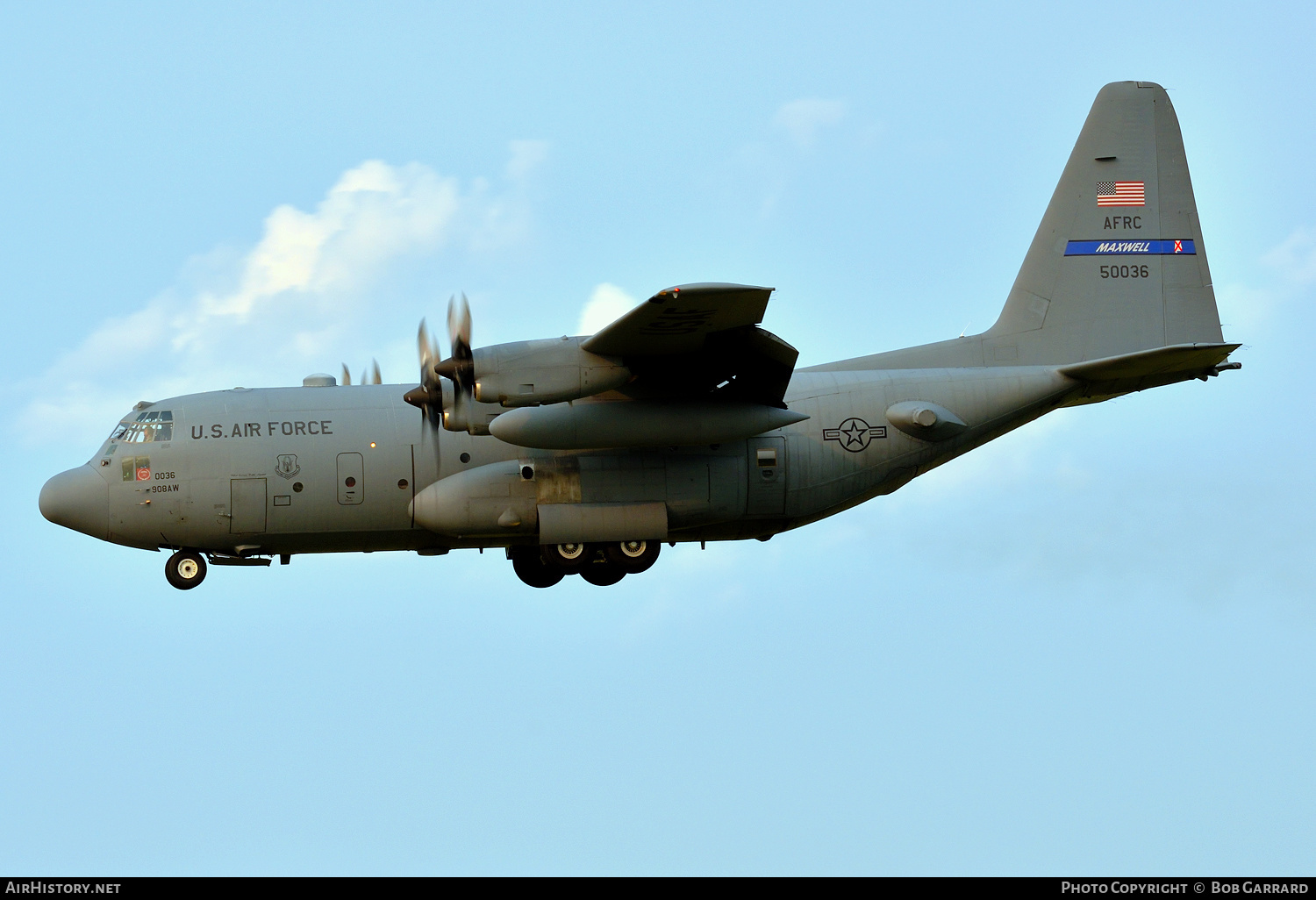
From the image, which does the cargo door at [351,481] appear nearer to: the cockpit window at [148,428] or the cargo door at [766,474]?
the cockpit window at [148,428]

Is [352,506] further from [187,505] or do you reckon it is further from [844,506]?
[844,506]

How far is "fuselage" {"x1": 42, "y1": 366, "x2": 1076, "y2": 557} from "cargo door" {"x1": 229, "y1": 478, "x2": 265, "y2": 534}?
0.02m

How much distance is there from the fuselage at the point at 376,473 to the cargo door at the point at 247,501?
18mm

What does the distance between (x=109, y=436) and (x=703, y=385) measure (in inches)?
350

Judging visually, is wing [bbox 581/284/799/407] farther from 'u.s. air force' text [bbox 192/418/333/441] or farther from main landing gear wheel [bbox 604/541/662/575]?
'u.s. air force' text [bbox 192/418/333/441]

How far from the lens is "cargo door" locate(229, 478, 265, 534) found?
22.9 meters

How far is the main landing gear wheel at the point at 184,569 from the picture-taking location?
922 inches

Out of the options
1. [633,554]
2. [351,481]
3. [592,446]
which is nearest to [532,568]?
[633,554]

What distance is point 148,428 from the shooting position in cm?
2328

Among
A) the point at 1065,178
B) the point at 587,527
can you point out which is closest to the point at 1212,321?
the point at 1065,178

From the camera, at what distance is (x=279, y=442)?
23062 millimetres

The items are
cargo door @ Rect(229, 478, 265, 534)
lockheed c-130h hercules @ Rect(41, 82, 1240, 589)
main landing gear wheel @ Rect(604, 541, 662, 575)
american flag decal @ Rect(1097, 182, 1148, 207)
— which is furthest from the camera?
american flag decal @ Rect(1097, 182, 1148, 207)

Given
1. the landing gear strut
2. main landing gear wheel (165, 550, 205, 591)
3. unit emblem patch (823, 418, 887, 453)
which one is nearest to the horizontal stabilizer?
unit emblem patch (823, 418, 887, 453)

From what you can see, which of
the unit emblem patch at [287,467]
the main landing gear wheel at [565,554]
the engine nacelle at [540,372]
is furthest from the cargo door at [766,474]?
the unit emblem patch at [287,467]
